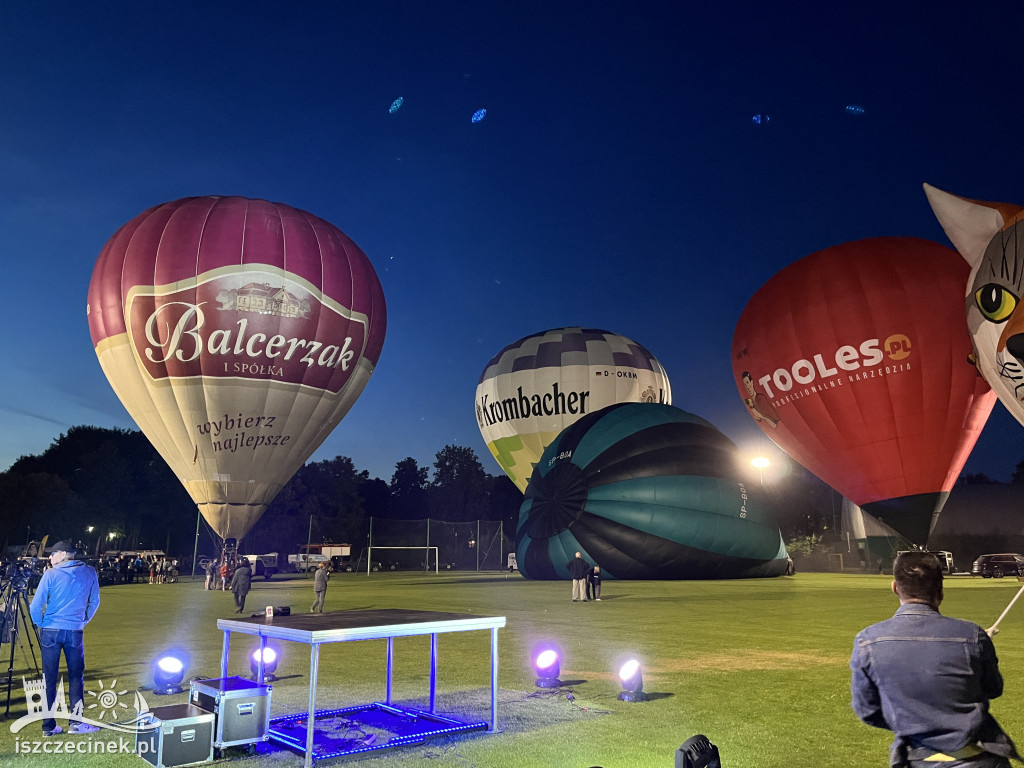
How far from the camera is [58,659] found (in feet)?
23.7

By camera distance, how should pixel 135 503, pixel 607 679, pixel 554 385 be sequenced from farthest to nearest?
pixel 135 503 < pixel 554 385 < pixel 607 679

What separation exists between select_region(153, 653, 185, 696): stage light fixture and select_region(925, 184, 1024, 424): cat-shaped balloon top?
35.3 feet

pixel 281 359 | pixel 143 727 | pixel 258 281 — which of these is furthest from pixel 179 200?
pixel 143 727

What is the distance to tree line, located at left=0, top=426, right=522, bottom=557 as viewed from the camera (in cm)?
6538

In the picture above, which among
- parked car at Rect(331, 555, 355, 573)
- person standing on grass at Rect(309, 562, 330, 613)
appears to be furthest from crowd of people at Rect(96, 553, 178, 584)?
person standing on grass at Rect(309, 562, 330, 613)

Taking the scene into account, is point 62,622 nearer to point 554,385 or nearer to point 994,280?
point 994,280

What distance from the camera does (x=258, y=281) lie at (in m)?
24.8

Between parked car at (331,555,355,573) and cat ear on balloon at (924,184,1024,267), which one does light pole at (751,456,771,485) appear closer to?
cat ear on balloon at (924,184,1024,267)

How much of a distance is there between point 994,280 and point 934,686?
910cm

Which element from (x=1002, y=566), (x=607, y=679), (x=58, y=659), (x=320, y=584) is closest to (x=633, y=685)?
(x=607, y=679)

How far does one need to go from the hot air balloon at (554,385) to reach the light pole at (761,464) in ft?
23.7

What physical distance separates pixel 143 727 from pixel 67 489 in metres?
70.0

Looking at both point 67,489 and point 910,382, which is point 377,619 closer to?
point 910,382

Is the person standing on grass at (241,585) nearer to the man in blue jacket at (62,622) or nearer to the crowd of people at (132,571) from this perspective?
the man in blue jacket at (62,622)
